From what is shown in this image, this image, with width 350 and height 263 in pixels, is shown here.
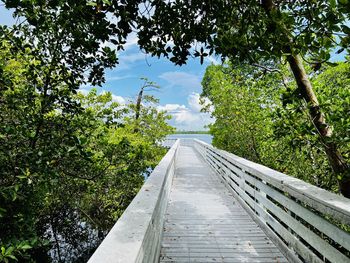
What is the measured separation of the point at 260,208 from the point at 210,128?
9305 mm

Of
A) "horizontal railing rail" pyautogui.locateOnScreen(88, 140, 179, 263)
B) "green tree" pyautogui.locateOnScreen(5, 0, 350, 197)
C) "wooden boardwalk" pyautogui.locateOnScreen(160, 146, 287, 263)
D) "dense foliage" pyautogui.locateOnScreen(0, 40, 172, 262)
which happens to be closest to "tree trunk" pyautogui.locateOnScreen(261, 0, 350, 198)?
"green tree" pyautogui.locateOnScreen(5, 0, 350, 197)

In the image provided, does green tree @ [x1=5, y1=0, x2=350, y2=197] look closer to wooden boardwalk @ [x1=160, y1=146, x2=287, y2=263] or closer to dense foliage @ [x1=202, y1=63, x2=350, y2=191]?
wooden boardwalk @ [x1=160, y1=146, x2=287, y2=263]

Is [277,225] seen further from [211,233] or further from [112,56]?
[112,56]

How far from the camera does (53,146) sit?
3699 mm

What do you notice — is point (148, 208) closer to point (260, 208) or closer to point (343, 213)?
point (343, 213)

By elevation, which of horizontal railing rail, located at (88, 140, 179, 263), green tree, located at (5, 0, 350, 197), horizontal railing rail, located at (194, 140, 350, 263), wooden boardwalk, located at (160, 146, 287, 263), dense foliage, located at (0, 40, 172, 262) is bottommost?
wooden boardwalk, located at (160, 146, 287, 263)

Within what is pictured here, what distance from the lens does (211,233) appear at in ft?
15.6

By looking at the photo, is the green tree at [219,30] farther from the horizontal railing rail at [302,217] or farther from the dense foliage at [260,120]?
the dense foliage at [260,120]

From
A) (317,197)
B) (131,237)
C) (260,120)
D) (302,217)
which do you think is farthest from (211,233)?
(260,120)

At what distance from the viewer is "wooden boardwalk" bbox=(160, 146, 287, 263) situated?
3.95 metres

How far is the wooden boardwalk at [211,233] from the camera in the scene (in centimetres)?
395

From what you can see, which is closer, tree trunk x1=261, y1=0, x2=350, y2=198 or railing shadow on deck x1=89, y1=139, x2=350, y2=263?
railing shadow on deck x1=89, y1=139, x2=350, y2=263

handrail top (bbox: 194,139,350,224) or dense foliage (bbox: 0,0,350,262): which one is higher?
dense foliage (bbox: 0,0,350,262)

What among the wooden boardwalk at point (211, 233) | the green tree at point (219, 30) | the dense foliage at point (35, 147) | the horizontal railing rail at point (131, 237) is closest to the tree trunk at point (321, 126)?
the green tree at point (219, 30)
